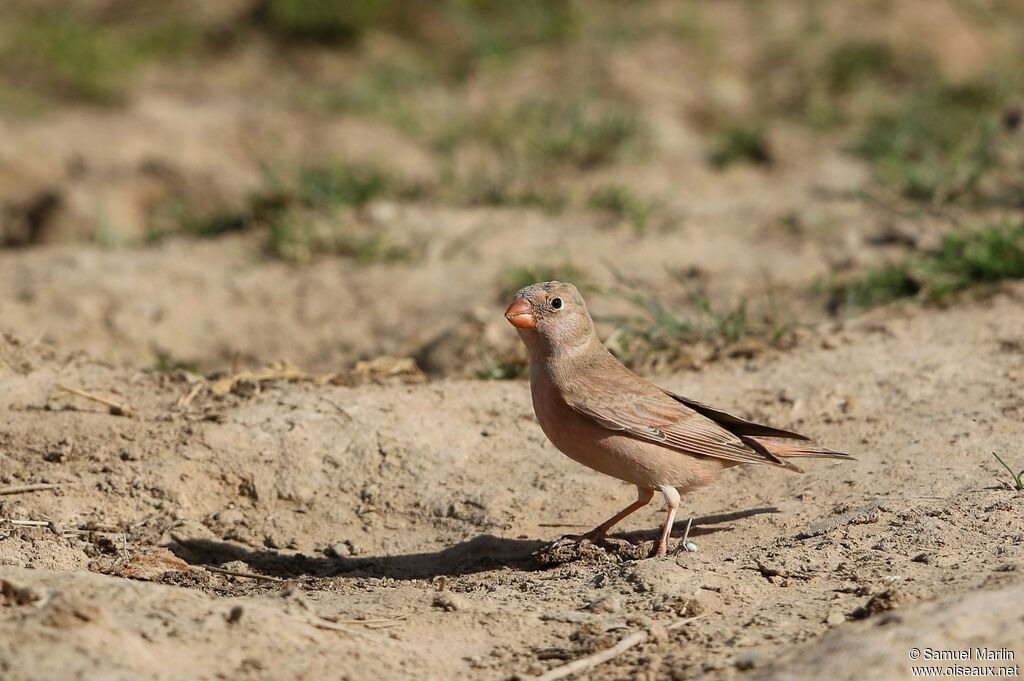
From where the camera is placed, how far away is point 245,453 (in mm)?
5430

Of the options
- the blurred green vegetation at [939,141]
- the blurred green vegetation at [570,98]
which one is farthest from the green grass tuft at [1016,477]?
the blurred green vegetation at [939,141]

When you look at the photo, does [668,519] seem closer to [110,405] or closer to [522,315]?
[522,315]

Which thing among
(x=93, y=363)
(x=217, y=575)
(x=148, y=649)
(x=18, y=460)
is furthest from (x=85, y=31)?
(x=148, y=649)

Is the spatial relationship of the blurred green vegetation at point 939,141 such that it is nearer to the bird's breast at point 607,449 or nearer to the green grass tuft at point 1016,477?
the green grass tuft at point 1016,477

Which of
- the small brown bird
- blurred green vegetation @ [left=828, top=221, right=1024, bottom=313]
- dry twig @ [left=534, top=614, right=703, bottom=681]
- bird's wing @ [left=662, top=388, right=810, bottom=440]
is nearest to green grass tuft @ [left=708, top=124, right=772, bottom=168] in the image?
blurred green vegetation @ [left=828, top=221, right=1024, bottom=313]

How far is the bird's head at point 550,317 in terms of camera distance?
5148 millimetres

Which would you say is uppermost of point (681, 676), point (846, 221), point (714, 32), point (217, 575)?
point (714, 32)

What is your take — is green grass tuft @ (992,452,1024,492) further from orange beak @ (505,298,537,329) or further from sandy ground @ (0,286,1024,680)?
orange beak @ (505,298,537,329)

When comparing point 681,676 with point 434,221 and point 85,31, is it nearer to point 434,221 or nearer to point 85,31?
point 434,221

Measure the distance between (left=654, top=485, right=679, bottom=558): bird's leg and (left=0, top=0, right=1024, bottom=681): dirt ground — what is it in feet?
0.33

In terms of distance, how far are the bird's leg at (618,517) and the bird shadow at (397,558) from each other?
120mm

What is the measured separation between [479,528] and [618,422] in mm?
772

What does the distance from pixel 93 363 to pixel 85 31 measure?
7418 mm

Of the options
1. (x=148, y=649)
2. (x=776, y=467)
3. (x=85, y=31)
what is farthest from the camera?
(x=85, y=31)
